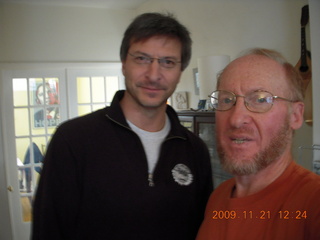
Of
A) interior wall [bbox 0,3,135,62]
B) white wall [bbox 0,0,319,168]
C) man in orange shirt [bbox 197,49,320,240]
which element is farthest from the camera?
interior wall [bbox 0,3,135,62]

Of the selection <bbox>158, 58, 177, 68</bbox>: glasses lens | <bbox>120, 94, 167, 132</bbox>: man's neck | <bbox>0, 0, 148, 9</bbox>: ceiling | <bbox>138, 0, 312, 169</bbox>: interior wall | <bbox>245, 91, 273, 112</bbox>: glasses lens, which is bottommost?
<bbox>120, 94, 167, 132</bbox>: man's neck

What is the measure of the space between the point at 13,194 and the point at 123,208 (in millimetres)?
3466

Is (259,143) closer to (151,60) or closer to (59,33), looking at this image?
(151,60)

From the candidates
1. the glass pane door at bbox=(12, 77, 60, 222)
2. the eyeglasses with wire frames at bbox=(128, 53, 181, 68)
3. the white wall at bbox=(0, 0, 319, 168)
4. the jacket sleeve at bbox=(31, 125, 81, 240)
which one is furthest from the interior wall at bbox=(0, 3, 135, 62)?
the jacket sleeve at bbox=(31, 125, 81, 240)

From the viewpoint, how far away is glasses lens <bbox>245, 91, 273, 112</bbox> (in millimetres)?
871

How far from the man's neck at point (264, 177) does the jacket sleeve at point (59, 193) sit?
63 centimetres

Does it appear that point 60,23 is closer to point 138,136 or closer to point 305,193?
point 138,136

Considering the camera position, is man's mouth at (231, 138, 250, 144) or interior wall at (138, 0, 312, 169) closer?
man's mouth at (231, 138, 250, 144)

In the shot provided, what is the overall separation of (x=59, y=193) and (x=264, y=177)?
29.5 inches

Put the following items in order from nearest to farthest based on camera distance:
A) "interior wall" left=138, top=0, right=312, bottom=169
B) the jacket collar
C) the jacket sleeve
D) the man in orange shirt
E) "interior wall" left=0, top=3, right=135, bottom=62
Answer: the man in orange shirt, the jacket sleeve, the jacket collar, "interior wall" left=138, top=0, right=312, bottom=169, "interior wall" left=0, top=3, right=135, bottom=62

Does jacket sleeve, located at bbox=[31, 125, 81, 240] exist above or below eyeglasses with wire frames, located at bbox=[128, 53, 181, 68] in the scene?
below

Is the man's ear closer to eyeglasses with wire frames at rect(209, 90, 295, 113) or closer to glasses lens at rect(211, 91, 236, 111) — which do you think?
eyeglasses with wire frames at rect(209, 90, 295, 113)

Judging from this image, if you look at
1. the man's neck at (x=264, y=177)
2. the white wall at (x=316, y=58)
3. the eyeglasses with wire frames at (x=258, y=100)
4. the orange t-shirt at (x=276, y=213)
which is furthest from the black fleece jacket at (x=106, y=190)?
the white wall at (x=316, y=58)
